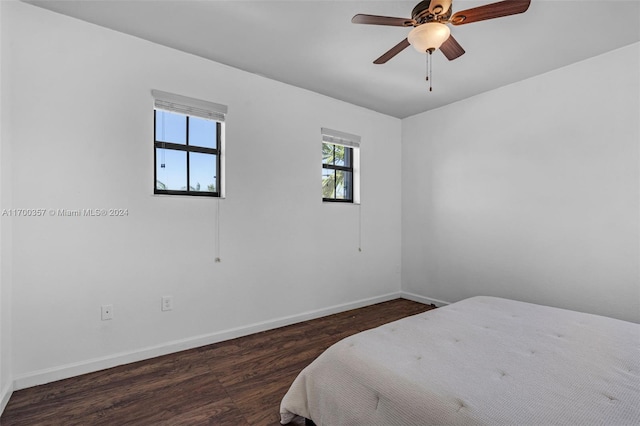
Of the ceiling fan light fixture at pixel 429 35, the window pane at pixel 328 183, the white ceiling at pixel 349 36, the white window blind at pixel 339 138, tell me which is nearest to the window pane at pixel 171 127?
the white ceiling at pixel 349 36

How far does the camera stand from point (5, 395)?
186 cm

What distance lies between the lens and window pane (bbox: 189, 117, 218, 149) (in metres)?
2.82

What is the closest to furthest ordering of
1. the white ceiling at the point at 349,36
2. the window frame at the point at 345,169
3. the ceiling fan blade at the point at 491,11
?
the ceiling fan blade at the point at 491,11
the white ceiling at the point at 349,36
the window frame at the point at 345,169

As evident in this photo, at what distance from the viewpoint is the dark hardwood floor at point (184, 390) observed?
1.77 m

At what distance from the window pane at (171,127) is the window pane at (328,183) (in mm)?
1652

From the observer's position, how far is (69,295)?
221 cm

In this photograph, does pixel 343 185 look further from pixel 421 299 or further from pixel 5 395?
pixel 5 395

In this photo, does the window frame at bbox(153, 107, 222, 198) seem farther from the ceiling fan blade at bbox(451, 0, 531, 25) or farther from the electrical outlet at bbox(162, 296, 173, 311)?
the ceiling fan blade at bbox(451, 0, 531, 25)

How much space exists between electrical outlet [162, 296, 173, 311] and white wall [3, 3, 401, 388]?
0.04 m

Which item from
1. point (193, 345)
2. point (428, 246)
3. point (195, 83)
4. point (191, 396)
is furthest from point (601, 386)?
point (195, 83)

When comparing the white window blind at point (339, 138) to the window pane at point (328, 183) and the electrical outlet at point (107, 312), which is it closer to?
the window pane at point (328, 183)

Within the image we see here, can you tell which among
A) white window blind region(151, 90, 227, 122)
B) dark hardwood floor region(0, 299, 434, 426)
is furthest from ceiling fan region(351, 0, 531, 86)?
dark hardwood floor region(0, 299, 434, 426)

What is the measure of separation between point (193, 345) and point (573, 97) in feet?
13.7

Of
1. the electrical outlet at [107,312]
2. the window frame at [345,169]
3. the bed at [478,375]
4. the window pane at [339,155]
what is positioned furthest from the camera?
the window pane at [339,155]
